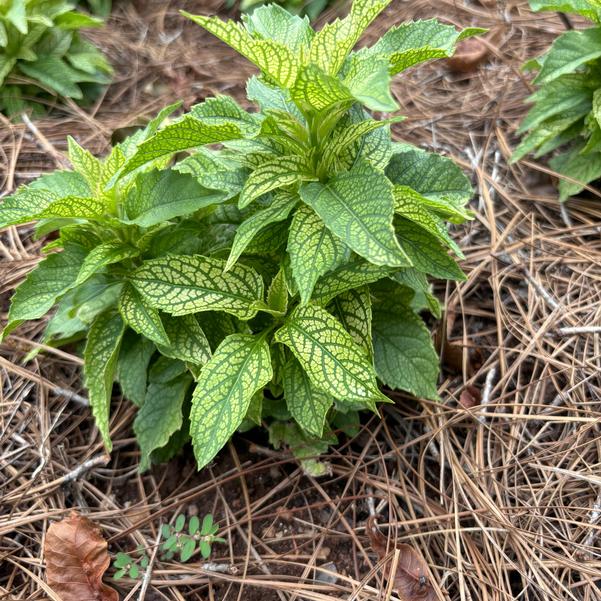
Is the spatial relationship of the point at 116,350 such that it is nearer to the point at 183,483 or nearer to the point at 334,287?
the point at 183,483

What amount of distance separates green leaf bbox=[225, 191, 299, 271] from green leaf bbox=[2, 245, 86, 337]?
1.76 feet

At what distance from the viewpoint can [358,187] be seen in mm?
1564

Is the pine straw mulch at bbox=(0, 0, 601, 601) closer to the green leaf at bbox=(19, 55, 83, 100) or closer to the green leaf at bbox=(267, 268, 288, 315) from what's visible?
the green leaf at bbox=(267, 268, 288, 315)

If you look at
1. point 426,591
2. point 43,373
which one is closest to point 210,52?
point 43,373

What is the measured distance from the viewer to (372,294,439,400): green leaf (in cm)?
198

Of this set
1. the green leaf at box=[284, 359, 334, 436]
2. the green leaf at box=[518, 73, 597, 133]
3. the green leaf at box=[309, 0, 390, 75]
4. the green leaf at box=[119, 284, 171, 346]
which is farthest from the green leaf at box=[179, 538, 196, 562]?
the green leaf at box=[518, 73, 597, 133]

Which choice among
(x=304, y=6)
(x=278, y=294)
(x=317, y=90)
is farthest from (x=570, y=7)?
(x=304, y=6)

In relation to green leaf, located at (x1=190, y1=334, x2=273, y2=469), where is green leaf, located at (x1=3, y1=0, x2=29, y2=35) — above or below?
above

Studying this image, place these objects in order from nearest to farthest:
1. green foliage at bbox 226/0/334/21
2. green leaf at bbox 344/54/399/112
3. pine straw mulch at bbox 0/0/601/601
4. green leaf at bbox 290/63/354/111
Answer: green leaf at bbox 344/54/399/112 → green leaf at bbox 290/63/354/111 → pine straw mulch at bbox 0/0/601/601 → green foliage at bbox 226/0/334/21

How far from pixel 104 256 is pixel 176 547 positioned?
3.06ft

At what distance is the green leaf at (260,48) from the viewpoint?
144 centimetres

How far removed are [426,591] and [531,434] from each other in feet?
2.06

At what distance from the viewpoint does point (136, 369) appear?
1.96m

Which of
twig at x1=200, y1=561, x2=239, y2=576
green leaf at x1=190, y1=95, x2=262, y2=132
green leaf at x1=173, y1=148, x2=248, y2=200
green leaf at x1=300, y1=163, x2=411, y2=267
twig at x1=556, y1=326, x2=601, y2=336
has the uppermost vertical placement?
green leaf at x1=190, y1=95, x2=262, y2=132
